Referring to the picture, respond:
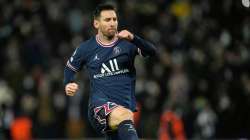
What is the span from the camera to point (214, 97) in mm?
18516

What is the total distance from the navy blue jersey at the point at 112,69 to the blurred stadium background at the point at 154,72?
20.9 feet

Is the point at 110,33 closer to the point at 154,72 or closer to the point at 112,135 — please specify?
the point at 112,135

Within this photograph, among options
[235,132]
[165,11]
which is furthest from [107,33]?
[165,11]

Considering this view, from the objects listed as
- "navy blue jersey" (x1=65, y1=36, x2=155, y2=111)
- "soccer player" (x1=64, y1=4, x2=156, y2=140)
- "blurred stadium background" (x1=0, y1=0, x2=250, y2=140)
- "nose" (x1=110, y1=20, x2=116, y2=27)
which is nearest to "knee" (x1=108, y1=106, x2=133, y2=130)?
"soccer player" (x1=64, y1=4, x2=156, y2=140)

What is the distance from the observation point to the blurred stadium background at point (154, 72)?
1797 cm

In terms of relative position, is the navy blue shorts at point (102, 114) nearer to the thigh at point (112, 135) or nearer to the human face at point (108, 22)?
the thigh at point (112, 135)

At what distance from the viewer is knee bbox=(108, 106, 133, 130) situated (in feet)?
31.0

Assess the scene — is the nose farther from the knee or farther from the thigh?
the thigh

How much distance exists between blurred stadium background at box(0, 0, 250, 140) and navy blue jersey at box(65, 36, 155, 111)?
6359 millimetres

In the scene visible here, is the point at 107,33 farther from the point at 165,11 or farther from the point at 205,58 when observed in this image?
the point at 165,11

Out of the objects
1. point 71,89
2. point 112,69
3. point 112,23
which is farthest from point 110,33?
point 71,89

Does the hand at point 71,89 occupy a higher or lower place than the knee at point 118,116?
higher

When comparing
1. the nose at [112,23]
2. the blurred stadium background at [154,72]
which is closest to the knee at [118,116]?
the nose at [112,23]

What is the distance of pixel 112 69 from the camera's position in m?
9.76
